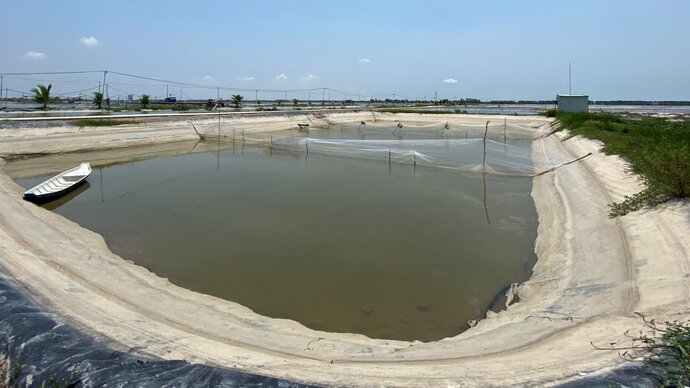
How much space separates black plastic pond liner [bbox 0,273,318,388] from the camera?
2.87 meters

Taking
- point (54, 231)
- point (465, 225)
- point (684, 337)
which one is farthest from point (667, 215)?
point (54, 231)

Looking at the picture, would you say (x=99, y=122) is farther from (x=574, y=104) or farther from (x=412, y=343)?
(x=574, y=104)

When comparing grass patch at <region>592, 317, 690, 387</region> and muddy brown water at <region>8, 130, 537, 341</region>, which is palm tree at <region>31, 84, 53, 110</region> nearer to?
muddy brown water at <region>8, 130, 537, 341</region>

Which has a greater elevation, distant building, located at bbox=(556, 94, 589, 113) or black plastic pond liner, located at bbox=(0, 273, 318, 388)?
distant building, located at bbox=(556, 94, 589, 113)

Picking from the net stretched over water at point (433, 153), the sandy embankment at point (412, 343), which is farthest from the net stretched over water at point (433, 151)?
the sandy embankment at point (412, 343)

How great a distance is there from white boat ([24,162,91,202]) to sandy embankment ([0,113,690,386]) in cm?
148

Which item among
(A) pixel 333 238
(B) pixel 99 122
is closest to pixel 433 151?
(A) pixel 333 238

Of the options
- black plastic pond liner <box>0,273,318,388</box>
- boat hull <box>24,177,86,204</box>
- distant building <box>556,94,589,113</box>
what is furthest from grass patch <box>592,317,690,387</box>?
distant building <box>556,94,589,113</box>

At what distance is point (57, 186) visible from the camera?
37.2 ft

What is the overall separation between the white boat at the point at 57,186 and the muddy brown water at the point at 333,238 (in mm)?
265

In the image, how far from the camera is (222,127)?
2878 cm

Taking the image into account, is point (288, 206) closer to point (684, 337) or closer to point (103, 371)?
point (103, 371)

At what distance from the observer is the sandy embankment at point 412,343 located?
132 inches

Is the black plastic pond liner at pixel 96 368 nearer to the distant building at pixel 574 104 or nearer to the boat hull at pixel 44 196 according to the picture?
the boat hull at pixel 44 196
